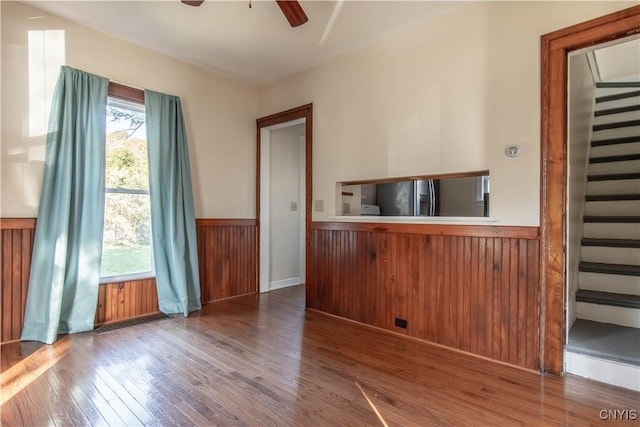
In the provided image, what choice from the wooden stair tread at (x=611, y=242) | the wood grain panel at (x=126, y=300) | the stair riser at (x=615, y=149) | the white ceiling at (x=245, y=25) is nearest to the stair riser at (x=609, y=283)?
A: the wooden stair tread at (x=611, y=242)

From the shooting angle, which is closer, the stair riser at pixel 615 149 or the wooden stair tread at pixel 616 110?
the stair riser at pixel 615 149

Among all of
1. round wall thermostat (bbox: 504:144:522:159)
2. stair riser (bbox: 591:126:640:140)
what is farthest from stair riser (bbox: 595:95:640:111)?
round wall thermostat (bbox: 504:144:522:159)

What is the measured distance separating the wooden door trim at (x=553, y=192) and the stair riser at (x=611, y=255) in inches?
49.1

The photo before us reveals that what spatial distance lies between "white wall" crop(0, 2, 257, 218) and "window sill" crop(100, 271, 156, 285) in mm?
845

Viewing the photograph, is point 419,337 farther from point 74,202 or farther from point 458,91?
point 74,202

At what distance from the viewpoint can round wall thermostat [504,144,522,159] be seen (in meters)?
2.33

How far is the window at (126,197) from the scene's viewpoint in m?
3.22

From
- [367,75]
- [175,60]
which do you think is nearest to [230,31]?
[175,60]

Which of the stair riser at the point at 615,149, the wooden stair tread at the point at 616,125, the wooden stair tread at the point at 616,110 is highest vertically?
the wooden stair tread at the point at 616,110

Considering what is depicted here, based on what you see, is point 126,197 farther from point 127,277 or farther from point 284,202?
point 284,202

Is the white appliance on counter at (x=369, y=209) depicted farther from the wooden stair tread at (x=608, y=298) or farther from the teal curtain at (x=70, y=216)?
the teal curtain at (x=70, y=216)

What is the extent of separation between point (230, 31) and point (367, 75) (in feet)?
4.46

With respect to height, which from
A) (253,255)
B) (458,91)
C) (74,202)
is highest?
(458,91)

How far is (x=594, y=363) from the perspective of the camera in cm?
214
